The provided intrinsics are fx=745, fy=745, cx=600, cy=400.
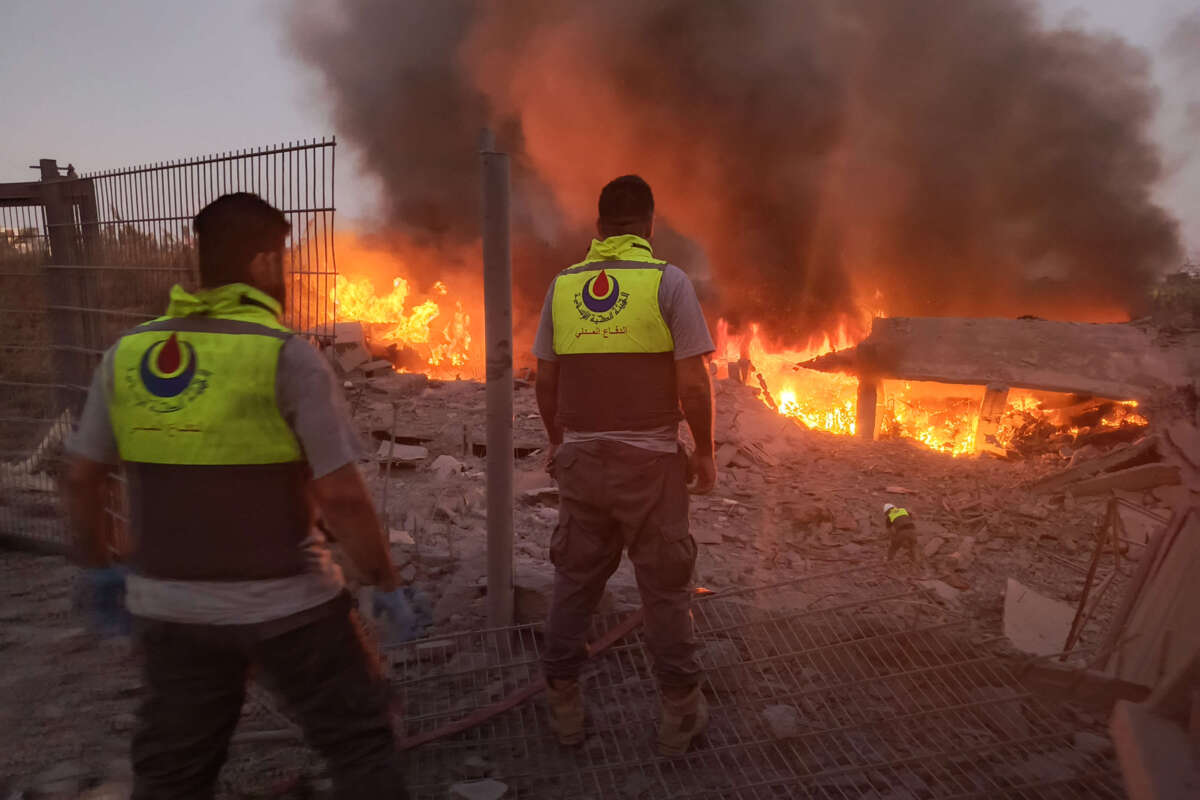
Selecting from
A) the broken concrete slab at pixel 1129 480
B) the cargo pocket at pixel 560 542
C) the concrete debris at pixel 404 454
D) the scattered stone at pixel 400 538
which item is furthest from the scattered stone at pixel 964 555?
the concrete debris at pixel 404 454

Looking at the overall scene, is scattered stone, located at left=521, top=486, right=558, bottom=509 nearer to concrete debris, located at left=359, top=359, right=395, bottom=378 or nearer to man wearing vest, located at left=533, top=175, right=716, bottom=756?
man wearing vest, located at left=533, top=175, right=716, bottom=756

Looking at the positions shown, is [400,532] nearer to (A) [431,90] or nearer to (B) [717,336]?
(B) [717,336]

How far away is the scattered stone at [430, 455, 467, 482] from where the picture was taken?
6320 mm

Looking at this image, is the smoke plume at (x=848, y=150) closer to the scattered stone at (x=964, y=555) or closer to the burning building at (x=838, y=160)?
the burning building at (x=838, y=160)

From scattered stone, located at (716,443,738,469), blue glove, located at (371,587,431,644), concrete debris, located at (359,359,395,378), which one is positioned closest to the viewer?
blue glove, located at (371,587,431,644)

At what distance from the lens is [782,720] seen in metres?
2.89

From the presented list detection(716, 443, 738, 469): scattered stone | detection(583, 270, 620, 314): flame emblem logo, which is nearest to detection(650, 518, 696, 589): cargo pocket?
detection(583, 270, 620, 314): flame emblem logo

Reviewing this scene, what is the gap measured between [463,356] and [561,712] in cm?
1488

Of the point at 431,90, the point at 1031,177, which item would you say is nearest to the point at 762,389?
the point at 1031,177

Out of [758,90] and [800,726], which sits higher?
[758,90]

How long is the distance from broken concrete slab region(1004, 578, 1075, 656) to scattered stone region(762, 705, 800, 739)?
4.67 ft

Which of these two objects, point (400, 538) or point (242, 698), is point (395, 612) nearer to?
point (242, 698)

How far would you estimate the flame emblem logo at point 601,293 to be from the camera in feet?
8.46

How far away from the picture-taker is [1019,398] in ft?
33.9
